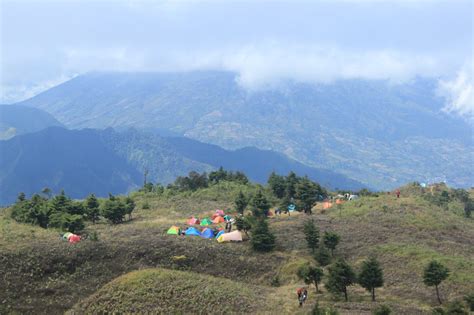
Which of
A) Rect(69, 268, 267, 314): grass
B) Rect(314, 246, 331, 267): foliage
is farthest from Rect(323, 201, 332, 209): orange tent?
Rect(69, 268, 267, 314): grass

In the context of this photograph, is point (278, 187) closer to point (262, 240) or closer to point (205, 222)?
point (205, 222)

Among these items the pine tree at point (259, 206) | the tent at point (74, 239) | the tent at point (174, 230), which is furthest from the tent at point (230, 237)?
the tent at point (74, 239)

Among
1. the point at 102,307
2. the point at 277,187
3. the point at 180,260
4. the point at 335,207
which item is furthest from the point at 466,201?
the point at 102,307

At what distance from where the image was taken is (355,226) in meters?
59.8

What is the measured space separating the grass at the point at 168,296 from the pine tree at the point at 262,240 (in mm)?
9659

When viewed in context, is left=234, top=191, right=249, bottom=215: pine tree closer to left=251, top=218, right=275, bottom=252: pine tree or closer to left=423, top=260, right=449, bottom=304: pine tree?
left=251, top=218, right=275, bottom=252: pine tree

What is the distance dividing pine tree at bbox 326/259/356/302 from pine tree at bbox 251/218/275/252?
12588 mm

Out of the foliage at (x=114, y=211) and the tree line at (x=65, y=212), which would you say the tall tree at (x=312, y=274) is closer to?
the tree line at (x=65, y=212)

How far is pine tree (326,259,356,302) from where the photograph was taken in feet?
127

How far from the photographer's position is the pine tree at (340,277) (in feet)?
127

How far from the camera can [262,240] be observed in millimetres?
51344

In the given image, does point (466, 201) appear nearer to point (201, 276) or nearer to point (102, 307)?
point (201, 276)

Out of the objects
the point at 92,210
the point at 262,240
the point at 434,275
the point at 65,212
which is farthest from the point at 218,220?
the point at 434,275

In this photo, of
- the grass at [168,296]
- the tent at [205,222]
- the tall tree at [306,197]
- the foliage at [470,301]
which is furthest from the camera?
the tall tree at [306,197]
